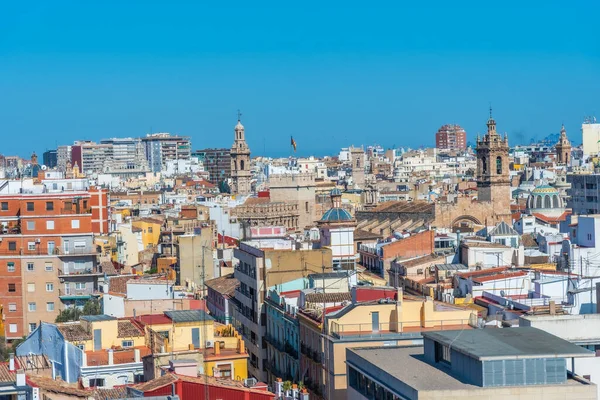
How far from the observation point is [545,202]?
76.9 metres

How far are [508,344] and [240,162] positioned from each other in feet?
341

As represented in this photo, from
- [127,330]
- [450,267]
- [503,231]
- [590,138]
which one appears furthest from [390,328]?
[590,138]

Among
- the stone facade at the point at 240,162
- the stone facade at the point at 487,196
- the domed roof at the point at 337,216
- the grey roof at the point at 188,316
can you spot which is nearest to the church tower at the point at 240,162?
the stone facade at the point at 240,162

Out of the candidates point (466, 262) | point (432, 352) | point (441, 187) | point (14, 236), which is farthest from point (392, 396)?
point (441, 187)

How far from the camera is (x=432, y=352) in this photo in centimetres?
2161

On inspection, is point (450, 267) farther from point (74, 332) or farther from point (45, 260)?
point (74, 332)

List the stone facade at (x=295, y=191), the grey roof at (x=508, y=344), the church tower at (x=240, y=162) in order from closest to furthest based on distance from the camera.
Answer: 1. the grey roof at (x=508, y=344)
2. the stone facade at (x=295, y=191)
3. the church tower at (x=240, y=162)

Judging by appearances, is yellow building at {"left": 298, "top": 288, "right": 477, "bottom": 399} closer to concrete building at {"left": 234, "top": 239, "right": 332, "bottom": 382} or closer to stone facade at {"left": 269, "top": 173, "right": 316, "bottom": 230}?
concrete building at {"left": 234, "top": 239, "right": 332, "bottom": 382}

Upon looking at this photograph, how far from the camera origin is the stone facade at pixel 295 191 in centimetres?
9300

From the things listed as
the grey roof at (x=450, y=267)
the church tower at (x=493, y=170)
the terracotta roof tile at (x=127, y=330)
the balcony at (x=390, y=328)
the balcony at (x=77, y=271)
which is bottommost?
the terracotta roof tile at (x=127, y=330)

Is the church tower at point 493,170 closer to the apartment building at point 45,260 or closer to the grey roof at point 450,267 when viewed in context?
the apartment building at point 45,260

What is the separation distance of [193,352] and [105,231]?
3447 centimetres

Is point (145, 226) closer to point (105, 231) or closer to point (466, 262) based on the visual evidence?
point (105, 231)

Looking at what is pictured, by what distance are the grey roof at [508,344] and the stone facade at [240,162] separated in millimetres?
101918
